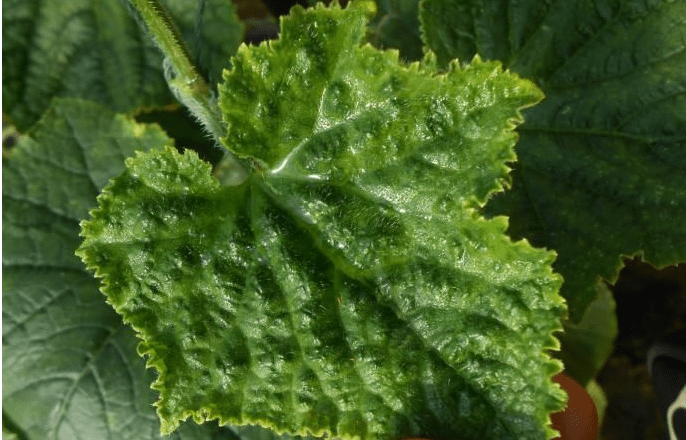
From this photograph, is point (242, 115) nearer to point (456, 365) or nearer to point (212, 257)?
point (212, 257)

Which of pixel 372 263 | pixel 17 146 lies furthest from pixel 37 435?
pixel 372 263

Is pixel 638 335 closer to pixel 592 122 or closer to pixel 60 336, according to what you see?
pixel 592 122

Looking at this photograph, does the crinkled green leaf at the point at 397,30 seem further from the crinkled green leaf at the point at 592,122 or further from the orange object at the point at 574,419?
the orange object at the point at 574,419

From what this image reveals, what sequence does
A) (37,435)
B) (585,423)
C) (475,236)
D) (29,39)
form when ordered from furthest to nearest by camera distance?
1. (29,39)
2. (37,435)
3. (585,423)
4. (475,236)

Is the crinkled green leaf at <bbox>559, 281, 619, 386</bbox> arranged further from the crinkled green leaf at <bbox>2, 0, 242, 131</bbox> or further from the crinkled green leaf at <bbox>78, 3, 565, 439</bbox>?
the crinkled green leaf at <bbox>2, 0, 242, 131</bbox>

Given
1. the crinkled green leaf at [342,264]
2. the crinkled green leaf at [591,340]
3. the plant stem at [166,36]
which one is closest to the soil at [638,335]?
the crinkled green leaf at [591,340]

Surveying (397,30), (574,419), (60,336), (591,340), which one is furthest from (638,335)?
(60,336)
